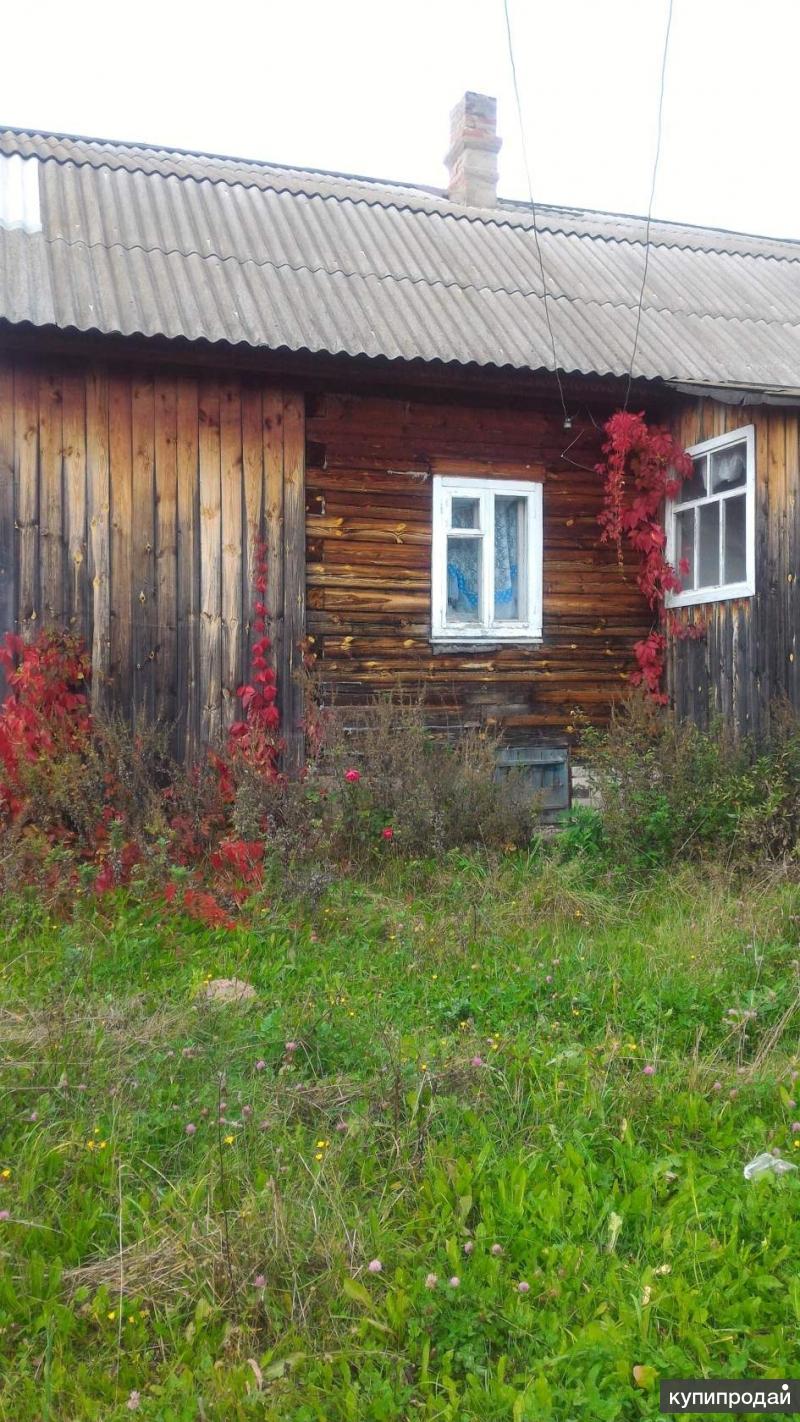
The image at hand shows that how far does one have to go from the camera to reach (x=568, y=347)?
8.51m

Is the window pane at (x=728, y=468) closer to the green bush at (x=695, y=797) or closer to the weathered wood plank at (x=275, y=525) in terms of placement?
the green bush at (x=695, y=797)

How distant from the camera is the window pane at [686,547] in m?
8.67

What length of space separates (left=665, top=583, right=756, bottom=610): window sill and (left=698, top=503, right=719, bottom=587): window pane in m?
0.09

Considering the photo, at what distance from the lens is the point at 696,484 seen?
28.3 ft

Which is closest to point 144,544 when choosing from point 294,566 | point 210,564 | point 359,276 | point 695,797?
point 210,564

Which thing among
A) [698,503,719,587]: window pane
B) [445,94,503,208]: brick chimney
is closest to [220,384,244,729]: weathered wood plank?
[698,503,719,587]: window pane

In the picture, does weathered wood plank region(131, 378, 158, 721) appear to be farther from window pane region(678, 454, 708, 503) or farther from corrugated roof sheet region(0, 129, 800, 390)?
window pane region(678, 454, 708, 503)

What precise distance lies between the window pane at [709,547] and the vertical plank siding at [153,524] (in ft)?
10.1

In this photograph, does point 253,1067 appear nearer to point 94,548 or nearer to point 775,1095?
point 775,1095

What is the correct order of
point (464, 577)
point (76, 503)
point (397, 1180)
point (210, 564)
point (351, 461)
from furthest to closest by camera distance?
point (464, 577) < point (351, 461) < point (210, 564) < point (76, 503) < point (397, 1180)

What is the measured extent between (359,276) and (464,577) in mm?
2567

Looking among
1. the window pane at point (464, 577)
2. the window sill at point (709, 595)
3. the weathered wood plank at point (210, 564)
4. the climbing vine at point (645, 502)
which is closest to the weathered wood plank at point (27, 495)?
the weathered wood plank at point (210, 564)

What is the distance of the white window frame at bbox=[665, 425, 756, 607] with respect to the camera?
25.4ft

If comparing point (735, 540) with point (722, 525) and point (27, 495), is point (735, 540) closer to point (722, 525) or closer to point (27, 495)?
point (722, 525)
